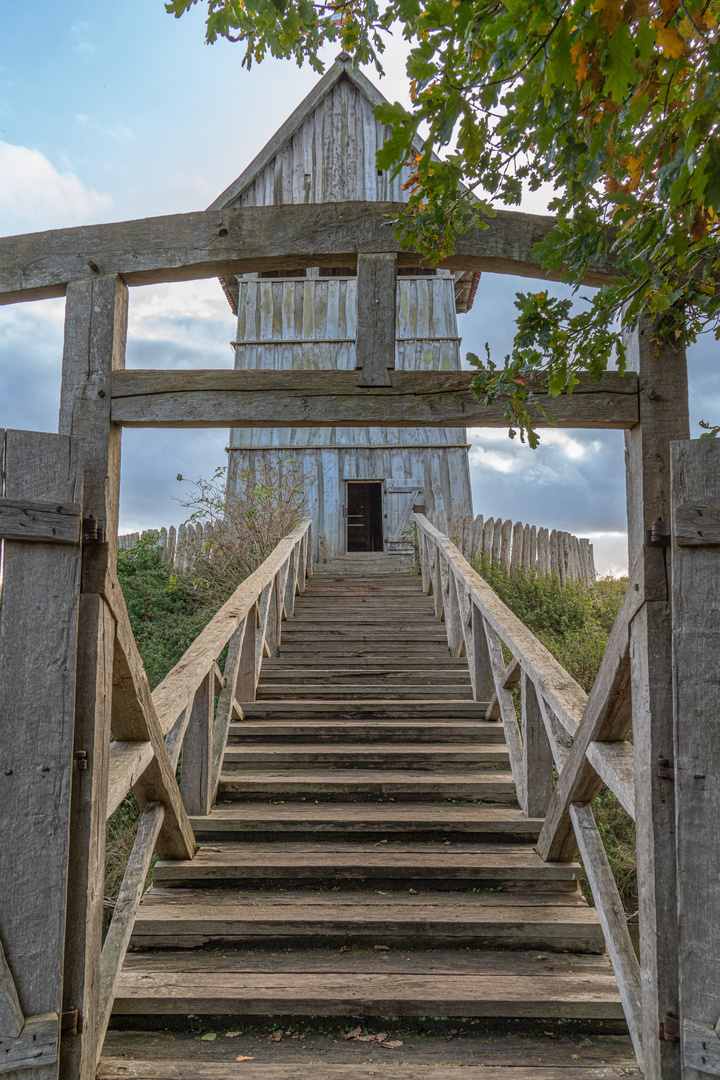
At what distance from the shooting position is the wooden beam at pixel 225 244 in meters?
2.80

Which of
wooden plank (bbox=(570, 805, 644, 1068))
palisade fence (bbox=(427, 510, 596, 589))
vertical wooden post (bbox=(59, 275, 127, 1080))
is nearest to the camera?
vertical wooden post (bbox=(59, 275, 127, 1080))

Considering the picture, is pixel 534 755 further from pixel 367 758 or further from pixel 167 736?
pixel 167 736

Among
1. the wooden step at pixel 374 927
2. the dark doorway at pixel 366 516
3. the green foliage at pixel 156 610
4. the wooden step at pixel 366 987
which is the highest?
the dark doorway at pixel 366 516

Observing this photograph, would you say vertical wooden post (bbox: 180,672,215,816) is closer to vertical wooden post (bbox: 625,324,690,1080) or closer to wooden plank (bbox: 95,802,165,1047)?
wooden plank (bbox: 95,802,165,1047)

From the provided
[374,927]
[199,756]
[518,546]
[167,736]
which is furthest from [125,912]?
[518,546]

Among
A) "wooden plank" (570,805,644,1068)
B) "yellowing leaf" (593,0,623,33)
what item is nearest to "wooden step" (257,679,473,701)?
"wooden plank" (570,805,644,1068)

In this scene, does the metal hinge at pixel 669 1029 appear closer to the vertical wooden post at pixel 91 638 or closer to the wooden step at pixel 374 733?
the vertical wooden post at pixel 91 638

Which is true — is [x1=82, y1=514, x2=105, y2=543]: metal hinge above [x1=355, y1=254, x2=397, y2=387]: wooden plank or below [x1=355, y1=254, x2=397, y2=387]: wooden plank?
Result: below

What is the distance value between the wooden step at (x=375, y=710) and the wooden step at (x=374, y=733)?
0.25 meters

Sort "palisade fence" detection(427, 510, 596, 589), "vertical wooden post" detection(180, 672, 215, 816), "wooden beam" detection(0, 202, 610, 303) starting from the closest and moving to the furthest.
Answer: "wooden beam" detection(0, 202, 610, 303), "vertical wooden post" detection(180, 672, 215, 816), "palisade fence" detection(427, 510, 596, 589)

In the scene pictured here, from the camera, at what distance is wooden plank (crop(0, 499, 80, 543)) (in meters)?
2.13

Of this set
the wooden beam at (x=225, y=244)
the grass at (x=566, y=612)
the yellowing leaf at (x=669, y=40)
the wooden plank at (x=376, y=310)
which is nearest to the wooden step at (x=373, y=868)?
the wooden plank at (x=376, y=310)

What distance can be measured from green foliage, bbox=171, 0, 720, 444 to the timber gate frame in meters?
0.33

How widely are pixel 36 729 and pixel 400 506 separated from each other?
34.3 ft
